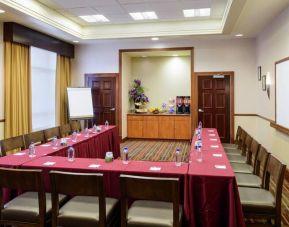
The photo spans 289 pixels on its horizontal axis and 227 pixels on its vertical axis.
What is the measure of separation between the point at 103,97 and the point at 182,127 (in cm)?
254

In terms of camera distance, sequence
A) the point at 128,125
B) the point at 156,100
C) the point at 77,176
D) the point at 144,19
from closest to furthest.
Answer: the point at 77,176
the point at 144,19
the point at 128,125
the point at 156,100

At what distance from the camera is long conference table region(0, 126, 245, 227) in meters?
2.25

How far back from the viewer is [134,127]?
8.67 meters

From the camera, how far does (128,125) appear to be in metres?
8.69

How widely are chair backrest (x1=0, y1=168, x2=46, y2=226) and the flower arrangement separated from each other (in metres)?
6.95

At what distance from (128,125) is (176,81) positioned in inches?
84.9

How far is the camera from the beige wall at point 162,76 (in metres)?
9.03

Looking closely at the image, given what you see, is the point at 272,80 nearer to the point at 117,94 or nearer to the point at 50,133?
the point at 117,94

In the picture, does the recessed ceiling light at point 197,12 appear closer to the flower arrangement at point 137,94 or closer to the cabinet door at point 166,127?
the cabinet door at point 166,127

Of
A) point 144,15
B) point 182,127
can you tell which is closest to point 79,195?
point 144,15

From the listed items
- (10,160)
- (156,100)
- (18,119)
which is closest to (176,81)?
(156,100)

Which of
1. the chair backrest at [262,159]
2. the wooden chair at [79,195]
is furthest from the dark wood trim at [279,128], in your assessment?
the wooden chair at [79,195]

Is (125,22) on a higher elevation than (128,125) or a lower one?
higher

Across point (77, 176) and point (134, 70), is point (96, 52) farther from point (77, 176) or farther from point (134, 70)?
point (77, 176)
